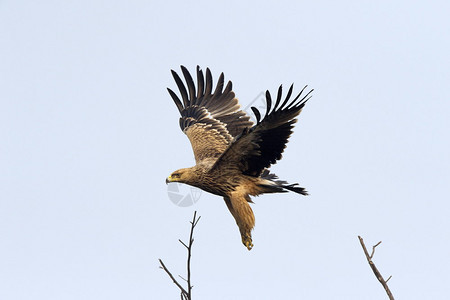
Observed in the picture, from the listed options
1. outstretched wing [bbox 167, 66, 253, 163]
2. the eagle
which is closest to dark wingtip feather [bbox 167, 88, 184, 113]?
outstretched wing [bbox 167, 66, 253, 163]

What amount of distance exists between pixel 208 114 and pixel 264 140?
10.0ft

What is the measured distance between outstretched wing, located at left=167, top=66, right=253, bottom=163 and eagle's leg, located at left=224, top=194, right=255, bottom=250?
159 cm

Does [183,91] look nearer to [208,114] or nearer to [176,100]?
[176,100]

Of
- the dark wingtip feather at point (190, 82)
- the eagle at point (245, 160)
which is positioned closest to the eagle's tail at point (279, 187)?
the eagle at point (245, 160)

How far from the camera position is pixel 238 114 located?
417 inches

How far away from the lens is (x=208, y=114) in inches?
428

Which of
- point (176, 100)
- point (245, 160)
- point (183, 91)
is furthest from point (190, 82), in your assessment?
point (245, 160)

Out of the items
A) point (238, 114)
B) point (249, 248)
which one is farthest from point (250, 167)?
point (238, 114)

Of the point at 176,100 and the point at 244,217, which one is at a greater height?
the point at 176,100

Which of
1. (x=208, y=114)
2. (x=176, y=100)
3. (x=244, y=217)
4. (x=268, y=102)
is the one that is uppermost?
(x=176, y=100)

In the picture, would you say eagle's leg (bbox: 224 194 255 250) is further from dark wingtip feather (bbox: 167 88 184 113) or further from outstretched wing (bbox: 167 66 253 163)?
dark wingtip feather (bbox: 167 88 184 113)

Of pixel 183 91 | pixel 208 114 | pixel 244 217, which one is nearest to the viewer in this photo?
pixel 244 217

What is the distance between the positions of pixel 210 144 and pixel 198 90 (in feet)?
5.38

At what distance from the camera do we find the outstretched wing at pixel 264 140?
7539 millimetres
